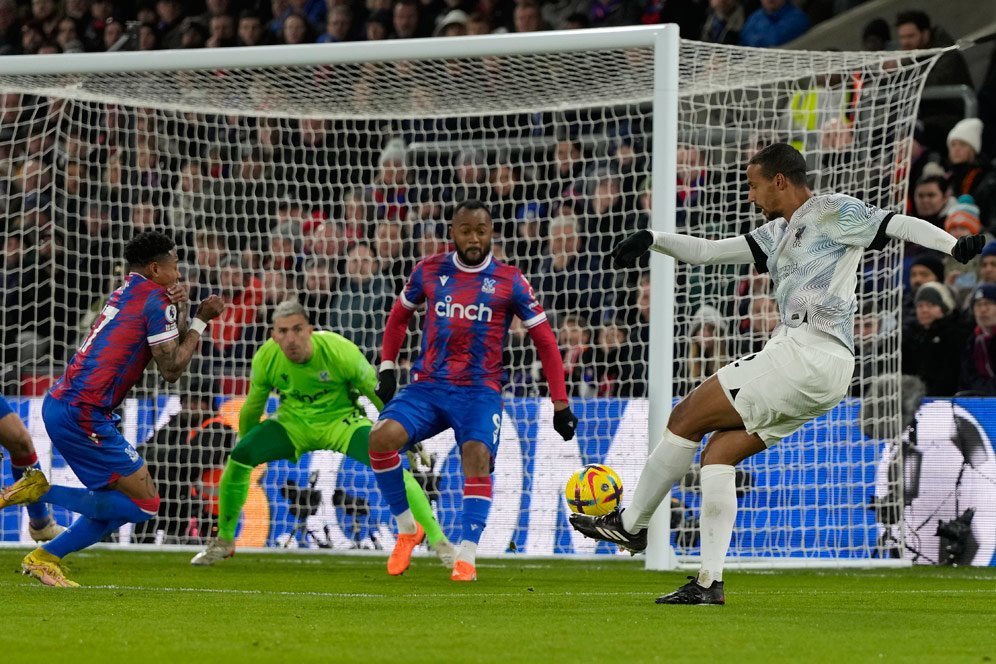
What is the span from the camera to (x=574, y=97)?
1144cm

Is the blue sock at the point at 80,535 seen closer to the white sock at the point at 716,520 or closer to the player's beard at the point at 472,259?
the player's beard at the point at 472,259

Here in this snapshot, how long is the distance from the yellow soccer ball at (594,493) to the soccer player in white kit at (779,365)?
46.6 inches

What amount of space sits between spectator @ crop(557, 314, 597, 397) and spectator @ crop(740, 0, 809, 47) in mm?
3898

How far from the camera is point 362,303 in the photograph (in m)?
12.3

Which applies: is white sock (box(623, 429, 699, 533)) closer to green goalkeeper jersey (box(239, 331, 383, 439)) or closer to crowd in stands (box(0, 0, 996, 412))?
green goalkeeper jersey (box(239, 331, 383, 439))

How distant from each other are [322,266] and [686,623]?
7710 mm

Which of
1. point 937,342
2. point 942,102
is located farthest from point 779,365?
point 942,102

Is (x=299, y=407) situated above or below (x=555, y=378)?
below

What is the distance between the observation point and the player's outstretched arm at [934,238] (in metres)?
5.91

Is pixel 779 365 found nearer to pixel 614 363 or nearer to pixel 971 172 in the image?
pixel 614 363

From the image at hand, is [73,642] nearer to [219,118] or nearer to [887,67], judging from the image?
[887,67]

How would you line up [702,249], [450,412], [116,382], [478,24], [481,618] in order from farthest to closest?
[478,24] → [450,412] → [116,382] → [702,249] → [481,618]

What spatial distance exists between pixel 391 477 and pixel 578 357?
3.05 meters

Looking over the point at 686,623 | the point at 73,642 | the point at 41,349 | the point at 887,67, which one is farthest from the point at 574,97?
the point at 73,642
